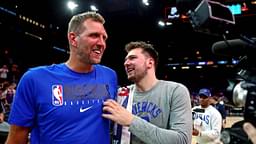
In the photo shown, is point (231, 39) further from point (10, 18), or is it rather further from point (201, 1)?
point (10, 18)

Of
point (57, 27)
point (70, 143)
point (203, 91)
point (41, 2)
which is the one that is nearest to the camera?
point (70, 143)

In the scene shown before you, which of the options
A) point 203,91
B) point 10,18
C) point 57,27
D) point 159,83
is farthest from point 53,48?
point 159,83

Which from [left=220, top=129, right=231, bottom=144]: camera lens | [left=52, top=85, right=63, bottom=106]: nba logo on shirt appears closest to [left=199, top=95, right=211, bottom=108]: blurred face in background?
[left=52, top=85, right=63, bottom=106]: nba logo on shirt

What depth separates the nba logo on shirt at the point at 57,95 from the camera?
171 centimetres

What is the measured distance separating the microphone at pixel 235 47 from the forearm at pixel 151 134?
2.25 feet

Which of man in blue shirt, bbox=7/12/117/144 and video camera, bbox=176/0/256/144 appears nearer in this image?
video camera, bbox=176/0/256/144

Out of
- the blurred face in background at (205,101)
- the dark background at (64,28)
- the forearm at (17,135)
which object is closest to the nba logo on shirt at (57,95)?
the forearm at (17,135)

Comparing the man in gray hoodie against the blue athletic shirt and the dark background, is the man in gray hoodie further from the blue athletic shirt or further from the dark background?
the dark background

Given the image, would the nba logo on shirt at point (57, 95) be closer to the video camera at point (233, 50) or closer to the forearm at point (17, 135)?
the forearm at point (17, 135)

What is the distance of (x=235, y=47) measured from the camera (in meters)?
1.08

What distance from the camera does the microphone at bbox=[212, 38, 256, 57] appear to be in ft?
3.36

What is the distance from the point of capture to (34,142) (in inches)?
68.9

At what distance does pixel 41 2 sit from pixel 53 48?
6182 mm

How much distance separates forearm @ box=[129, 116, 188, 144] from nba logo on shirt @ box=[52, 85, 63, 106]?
395 mm
